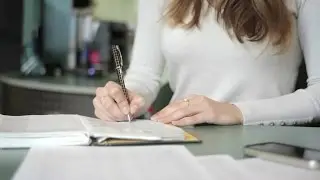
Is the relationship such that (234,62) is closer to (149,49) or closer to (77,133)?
(149,49)

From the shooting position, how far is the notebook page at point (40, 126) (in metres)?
0.85

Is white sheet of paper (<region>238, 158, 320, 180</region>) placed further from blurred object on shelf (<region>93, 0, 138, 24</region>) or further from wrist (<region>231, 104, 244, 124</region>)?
blurred object on shelf (<region>93, 0, 138, 24</region>)

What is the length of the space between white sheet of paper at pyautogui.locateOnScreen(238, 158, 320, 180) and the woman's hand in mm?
332

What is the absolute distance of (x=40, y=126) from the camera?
921 mm

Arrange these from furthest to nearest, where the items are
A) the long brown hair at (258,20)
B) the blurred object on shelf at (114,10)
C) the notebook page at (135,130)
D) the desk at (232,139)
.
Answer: the blurred object on shelf at (114,10), the long brown hair at (258,20), the notebook page at (135,130), the desk at (232,139)

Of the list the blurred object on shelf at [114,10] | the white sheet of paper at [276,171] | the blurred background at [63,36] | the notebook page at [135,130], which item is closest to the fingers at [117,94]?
the notebook page at [135,130]

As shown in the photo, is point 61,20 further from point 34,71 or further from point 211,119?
point 211,119

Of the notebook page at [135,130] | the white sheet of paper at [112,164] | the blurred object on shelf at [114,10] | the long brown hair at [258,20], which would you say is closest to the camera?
the white sheet of paper at [112,164]

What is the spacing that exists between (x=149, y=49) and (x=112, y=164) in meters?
0.79

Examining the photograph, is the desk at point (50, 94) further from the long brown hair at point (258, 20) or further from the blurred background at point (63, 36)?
the long brown hair at point (258, 20)

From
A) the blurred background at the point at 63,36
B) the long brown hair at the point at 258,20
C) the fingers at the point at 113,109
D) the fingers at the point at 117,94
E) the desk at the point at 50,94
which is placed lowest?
the desk at the point at 50,94

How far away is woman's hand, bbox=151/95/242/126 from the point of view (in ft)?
3.55

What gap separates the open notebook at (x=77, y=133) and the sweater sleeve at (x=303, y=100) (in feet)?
0.79

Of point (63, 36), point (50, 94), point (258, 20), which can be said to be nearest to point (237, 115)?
point (258, 20)
